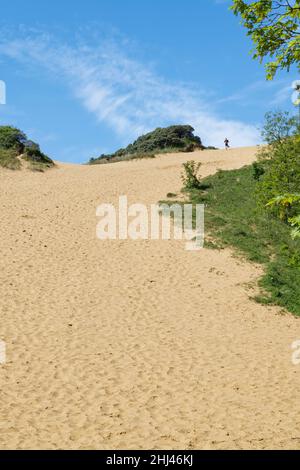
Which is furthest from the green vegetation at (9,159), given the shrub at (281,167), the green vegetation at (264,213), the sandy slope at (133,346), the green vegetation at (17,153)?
the shrub at (281,167)

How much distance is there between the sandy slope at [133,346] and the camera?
33.9 feet

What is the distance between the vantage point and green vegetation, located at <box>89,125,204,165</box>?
185ft

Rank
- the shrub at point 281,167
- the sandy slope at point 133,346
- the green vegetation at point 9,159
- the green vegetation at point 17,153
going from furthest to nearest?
1. the green vegetation at point 17,153
2. the green vegetation at point 9,159
3. the shrub at point 281,167
4. the sandy slope at point 133,346

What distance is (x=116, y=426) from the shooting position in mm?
10336

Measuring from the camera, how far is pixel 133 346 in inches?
583

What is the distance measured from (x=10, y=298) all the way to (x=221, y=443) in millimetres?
10433

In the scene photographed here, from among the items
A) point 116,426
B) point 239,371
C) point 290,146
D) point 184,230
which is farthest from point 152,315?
point 290,146

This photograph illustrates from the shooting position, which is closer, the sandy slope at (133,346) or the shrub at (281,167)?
the sandy slope at (133,346)

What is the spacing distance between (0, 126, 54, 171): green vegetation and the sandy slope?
1200 centimetres

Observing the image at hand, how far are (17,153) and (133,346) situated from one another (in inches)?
1222

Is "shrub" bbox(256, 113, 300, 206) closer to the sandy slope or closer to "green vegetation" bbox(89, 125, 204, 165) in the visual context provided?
the sandy slope

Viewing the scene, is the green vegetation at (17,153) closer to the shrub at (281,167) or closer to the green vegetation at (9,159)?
the green vegetation at (9,159)

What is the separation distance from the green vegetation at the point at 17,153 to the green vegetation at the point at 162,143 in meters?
12.2
